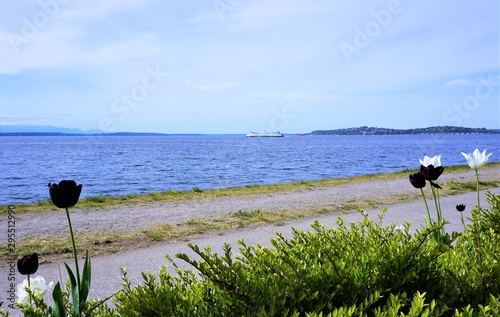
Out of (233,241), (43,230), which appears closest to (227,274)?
(233,241)

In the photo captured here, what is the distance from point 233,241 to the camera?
6891mm

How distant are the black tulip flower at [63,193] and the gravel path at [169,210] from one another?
6.39 m

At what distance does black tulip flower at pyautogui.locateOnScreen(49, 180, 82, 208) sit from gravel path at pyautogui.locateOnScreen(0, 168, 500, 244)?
6.39 meters

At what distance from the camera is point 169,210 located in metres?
11.5

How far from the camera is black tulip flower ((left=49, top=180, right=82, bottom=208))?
2.22 m

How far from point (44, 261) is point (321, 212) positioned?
5.96 m

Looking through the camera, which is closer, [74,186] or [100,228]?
[74,186]

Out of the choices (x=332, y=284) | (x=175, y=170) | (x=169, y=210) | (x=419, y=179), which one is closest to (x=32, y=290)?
(x=332, y=284)

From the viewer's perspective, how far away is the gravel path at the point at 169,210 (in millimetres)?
9086

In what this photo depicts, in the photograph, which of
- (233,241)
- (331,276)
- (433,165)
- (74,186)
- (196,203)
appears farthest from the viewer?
(196,203)

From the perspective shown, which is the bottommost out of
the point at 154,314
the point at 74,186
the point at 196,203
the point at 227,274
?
the point at 196,203

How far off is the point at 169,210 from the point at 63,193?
370 inches

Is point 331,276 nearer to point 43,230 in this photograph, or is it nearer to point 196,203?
point 43,230

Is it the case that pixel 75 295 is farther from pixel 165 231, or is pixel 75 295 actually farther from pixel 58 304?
pixel 165 231
